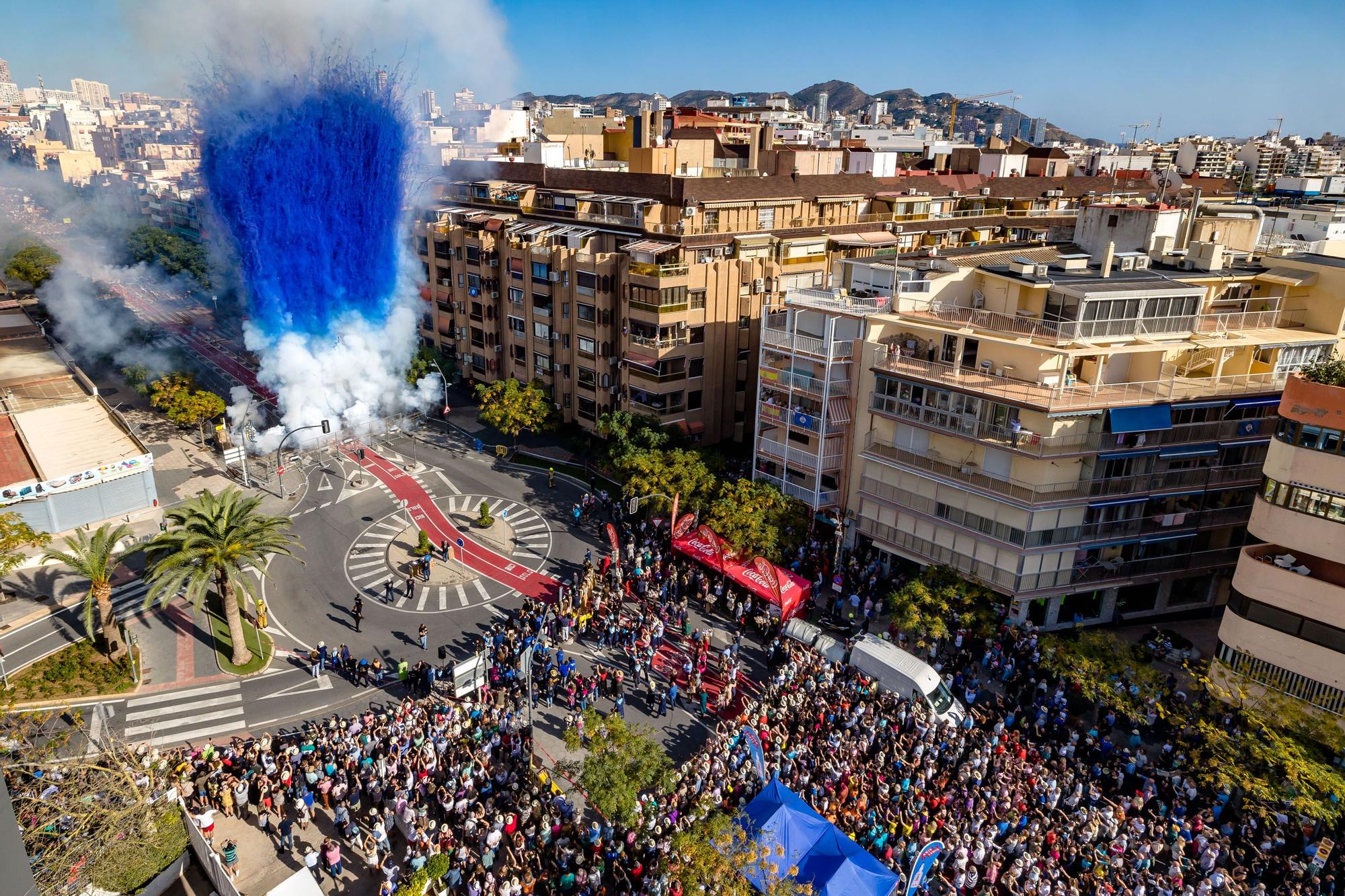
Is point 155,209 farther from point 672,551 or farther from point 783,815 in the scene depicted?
point 783,815

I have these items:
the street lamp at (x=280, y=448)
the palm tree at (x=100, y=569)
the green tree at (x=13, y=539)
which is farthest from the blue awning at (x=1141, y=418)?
the green tree at (x=13, y=539)

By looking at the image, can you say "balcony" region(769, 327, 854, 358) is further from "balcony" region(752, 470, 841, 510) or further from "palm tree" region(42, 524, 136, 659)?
"palm tree" region(42, 524, 136, 659)

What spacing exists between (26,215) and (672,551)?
340ft

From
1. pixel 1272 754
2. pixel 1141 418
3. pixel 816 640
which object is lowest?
pixel 816 640

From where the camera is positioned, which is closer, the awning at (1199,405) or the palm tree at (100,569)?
the palm tree at (100,569)

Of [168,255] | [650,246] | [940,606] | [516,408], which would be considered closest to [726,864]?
[940,606]

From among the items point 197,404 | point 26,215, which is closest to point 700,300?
point 197,404

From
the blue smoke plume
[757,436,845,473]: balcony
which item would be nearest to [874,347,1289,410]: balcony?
[757,436,845,473]: balcony

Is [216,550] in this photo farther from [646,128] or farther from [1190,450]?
[646,128]

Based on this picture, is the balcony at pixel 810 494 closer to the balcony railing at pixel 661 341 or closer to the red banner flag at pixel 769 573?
the red banner flag at pixel 769 573

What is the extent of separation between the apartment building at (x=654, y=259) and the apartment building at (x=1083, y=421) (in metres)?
10.8

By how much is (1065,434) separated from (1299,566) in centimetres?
983

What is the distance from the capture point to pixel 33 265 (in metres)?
84.9

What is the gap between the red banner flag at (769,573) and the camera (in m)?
39.6
